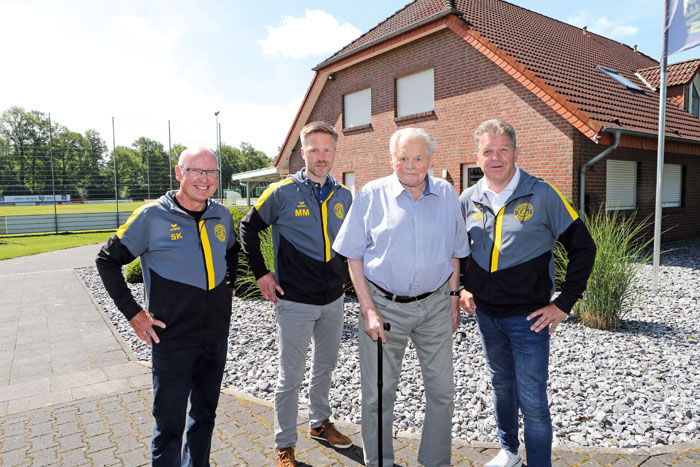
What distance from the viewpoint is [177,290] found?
2359 millimetres

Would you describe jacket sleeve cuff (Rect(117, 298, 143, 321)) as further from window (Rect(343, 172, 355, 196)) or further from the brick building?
window (Rect(343, 172, 355, 196))

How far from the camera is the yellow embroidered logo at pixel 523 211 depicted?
2420mm

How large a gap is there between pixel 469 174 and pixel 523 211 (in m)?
10.5

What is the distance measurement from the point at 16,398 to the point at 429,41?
1279 centimetres

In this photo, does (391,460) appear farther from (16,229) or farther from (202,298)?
(16,229)

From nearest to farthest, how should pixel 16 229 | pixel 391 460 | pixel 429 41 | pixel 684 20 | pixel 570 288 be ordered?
pixel 570 288
pixel 391 460
pixel 684 20
pixel 429 41
pixel 16 229

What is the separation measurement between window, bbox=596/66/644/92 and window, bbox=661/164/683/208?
247cm

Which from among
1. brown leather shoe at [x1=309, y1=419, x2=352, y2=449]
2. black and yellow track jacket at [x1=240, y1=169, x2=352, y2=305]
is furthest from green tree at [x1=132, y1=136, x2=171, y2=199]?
brown leather shoe at [x1=309, y1=419, x2=352, y2=449]

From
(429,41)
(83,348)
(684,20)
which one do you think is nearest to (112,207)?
(429,41)

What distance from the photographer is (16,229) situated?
90.4ft

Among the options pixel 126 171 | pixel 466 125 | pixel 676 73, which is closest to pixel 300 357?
pixel 466 125

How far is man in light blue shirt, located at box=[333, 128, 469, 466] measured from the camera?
8.04 feet

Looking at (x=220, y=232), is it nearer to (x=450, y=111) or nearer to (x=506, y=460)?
(x=506, y=460)

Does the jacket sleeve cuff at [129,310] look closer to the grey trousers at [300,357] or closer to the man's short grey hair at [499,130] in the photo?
the grey trousers at [300,357]
